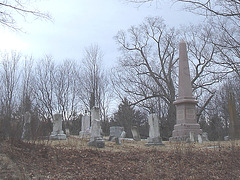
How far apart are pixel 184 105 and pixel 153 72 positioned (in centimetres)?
1120

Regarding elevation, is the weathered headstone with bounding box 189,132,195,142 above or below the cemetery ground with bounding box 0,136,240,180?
above

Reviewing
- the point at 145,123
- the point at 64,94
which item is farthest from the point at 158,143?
the point at 145,123

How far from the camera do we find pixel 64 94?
2847 cm

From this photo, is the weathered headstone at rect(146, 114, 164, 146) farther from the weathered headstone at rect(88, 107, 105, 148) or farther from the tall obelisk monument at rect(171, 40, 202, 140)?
the tall obelisk monument at rect(171, 40, 202, 140)

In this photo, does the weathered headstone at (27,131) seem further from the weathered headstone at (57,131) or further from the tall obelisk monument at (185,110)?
the tall obelisk monument at (185,110)

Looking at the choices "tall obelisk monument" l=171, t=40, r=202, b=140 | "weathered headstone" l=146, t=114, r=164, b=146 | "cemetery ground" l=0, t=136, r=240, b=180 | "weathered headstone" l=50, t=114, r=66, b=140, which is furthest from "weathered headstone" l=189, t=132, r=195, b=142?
"weathered headstone" l=50, t=114, r=66, b=140

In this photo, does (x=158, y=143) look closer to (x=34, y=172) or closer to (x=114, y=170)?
(x=114, y=170)

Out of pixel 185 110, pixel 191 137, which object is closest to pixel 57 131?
pixel 191 137

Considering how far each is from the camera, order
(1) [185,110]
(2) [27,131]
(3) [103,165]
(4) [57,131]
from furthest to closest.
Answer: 1. (1) [185,110]
2. (4) [57,131]
3. (2) [27,131]
4. (3) [103,165]

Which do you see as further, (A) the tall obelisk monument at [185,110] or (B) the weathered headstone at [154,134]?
(A) the tall obelisk monument at [185,110]

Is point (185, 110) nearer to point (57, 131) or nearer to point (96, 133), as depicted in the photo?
point (96, 133)

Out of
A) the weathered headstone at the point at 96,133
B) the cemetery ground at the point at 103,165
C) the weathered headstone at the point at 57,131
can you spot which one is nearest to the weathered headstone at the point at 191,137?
the weathered headstone at the point at 96,133

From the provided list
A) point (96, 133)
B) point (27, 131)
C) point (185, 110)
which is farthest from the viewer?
point (185, 110)

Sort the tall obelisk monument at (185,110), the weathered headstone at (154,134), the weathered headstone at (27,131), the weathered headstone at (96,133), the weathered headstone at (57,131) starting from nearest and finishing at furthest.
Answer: the weathered headstone at (27,131)
the weathered headstone at (96,133)
the weathered headstone at (154,134)
the weathered headstone at (57,131)
the tall obelisk monument at (185,110)
